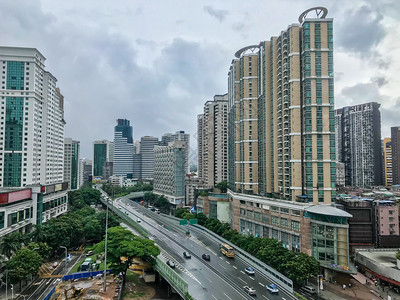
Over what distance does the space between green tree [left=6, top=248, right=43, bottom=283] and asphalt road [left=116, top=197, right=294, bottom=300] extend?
22934 mm

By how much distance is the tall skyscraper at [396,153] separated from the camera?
136750 mm

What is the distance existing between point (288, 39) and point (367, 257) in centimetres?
4928

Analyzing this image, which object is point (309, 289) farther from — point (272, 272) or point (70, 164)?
point (70, 164)

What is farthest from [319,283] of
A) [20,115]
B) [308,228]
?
[20,115]

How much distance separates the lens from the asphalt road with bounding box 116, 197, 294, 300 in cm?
4122

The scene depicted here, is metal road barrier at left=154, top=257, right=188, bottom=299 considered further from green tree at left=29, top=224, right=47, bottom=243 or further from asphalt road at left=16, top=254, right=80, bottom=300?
green tree at left=29, top=224, right=47, bottom=243

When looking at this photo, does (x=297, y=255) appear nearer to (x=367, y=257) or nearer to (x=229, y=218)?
(x=367, y=257)

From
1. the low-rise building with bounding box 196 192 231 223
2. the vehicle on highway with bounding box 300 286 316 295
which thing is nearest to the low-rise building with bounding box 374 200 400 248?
the vehicle on highway with bounding box 300 286 316 295

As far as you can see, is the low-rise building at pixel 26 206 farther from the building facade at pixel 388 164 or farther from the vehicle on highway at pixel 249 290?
the building facade at pixel 388 164

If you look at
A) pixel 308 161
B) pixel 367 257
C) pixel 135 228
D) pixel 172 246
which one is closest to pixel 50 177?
pixel 135 228

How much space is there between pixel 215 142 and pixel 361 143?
228 ft

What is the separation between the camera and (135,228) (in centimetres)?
8062

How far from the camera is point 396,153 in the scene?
137125 millimetres

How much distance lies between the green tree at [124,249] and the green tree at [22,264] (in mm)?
10867
